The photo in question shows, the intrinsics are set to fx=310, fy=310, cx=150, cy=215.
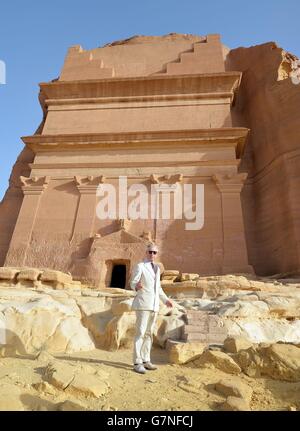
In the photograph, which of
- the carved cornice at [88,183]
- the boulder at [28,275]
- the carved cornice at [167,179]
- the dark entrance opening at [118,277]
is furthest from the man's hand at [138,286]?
the carved cornice at [88,183]

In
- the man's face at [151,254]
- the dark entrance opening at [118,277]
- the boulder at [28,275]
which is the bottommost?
the man's face at [151,254]

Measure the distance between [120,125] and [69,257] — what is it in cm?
753

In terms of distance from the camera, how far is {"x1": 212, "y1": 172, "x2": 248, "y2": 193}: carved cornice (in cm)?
1338

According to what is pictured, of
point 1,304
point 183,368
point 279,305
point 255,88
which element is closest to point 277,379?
point 183,368

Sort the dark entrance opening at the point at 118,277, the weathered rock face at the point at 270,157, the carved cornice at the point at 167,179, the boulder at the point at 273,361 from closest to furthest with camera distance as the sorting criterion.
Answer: the boulder at the point at 273,361 < the weathered rock face at the point at 270,157 < the dark entrance opening at the point at 118,277 < the carved cornice at the point at 167,179

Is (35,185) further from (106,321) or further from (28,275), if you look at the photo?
(106,321)

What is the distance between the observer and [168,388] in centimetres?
318

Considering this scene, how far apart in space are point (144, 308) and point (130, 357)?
3.86 feet

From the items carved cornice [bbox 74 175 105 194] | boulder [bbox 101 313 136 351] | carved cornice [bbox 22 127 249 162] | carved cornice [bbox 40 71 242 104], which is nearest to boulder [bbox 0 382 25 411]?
boulder [bbox 101 313 136 351]

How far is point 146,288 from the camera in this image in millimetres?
4137

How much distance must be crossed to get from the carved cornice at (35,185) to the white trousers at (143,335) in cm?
1192

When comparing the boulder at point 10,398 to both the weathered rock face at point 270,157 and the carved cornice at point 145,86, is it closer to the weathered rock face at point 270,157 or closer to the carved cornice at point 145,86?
the weathered rock face at point 270,157

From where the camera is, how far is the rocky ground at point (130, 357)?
287 cm

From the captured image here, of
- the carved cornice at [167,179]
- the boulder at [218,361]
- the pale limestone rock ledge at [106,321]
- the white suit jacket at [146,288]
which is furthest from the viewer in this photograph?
the carved cornice at [167,179]
